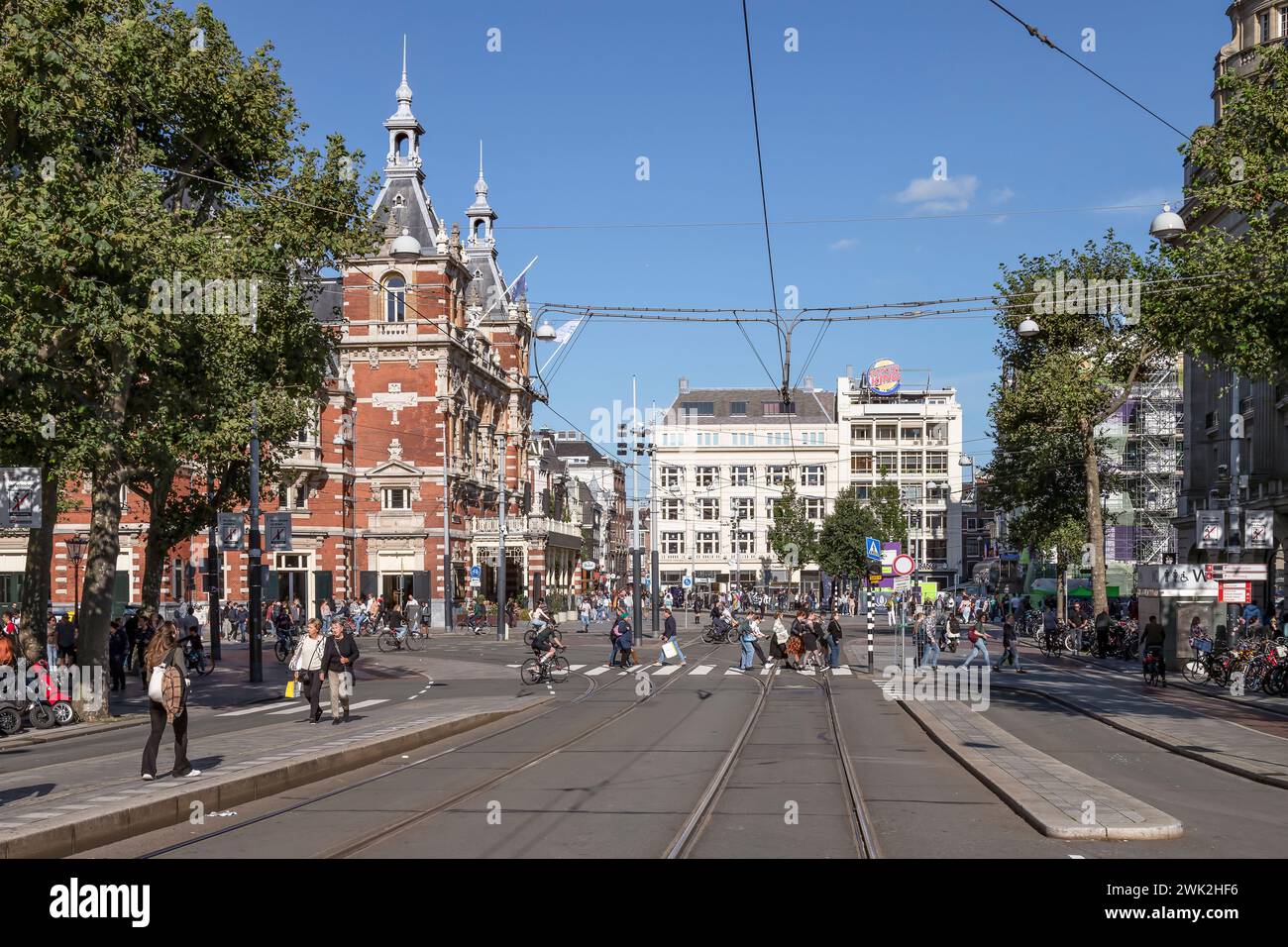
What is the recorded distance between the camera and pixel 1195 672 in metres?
32.0

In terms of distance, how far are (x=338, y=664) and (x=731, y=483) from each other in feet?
327

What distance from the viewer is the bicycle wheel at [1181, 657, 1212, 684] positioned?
31.6 m

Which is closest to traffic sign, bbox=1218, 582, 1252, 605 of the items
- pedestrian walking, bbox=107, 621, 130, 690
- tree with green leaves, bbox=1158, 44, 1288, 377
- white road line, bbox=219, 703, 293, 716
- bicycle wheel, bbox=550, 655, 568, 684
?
tree with green leaves, bbox=1158, 44, 1288, 377

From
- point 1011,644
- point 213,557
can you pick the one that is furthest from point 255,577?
point 1011,644

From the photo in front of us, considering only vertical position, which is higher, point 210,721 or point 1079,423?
point 1079,423

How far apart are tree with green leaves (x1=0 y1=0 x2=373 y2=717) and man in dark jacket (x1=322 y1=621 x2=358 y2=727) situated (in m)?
4.60

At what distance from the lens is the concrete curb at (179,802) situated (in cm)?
1023

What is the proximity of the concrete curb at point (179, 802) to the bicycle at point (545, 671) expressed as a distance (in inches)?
501

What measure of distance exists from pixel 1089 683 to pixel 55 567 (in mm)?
48695

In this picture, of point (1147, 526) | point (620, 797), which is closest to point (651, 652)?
point (620, 797)

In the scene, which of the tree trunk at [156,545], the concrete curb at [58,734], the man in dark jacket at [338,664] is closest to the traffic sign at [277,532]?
the tree trunk at [156,545]

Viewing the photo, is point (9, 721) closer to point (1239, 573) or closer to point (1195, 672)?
point (1239, 573)
